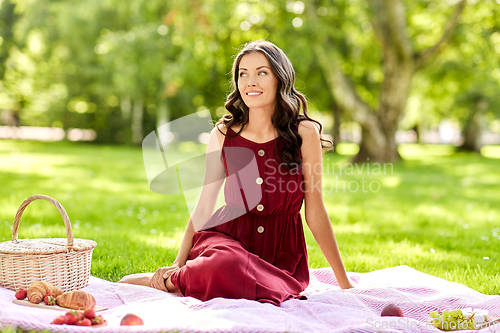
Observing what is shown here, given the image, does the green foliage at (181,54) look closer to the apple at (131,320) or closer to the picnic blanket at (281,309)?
the picnic blanket at (281,309)

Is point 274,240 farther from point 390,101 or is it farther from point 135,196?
point 390,101

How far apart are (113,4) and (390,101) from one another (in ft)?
38.7

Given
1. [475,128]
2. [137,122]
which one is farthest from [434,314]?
[475,128]

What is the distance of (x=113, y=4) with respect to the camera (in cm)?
1922

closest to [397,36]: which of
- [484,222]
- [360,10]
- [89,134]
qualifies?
[360,10]

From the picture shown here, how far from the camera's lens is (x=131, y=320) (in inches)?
96.7

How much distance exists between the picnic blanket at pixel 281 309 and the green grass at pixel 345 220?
622 millimetres

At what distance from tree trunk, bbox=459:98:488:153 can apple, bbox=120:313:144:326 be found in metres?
25.3

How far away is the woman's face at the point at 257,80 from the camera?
3299mm

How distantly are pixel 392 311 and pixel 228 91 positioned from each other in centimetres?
237

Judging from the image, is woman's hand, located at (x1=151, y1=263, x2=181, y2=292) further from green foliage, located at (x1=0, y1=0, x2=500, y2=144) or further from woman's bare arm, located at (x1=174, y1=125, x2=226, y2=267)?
green foliage, located at (x1=0, y1=0, x2=500, y2=144)

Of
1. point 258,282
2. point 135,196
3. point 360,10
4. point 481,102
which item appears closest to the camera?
point 258,282

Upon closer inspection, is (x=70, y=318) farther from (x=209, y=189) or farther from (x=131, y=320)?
(x=209, y=189)

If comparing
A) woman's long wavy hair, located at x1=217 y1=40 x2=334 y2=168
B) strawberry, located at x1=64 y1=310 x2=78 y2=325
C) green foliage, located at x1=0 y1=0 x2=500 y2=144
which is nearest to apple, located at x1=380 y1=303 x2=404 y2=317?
woman's long wavy hair, located at x1=217 y1=40 x2=334 y2=168
